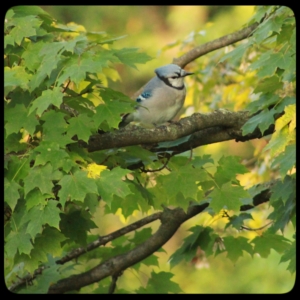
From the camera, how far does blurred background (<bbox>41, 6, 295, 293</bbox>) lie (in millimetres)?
3686

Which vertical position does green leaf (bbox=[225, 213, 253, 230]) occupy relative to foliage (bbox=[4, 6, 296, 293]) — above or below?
below

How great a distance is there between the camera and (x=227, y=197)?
2373 millimetres

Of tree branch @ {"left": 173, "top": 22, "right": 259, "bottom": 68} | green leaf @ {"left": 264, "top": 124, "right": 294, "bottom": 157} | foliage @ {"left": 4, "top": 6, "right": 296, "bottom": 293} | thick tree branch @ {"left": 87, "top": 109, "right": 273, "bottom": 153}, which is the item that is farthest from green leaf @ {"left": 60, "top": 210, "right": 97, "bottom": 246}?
tree branch @ {"left": 173, "top": 22, "right": 259, "bottom": 68}

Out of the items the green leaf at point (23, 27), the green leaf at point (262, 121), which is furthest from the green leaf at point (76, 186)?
the green leaf at point (262, 121)

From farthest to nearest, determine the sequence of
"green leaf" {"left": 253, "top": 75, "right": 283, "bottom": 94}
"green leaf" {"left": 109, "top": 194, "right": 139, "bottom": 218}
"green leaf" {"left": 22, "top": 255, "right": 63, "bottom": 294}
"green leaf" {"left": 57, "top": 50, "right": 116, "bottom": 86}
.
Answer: "green leaf" {"left": 22, "top": 255, "right": 63, "bottom": 294}, "green leaf" {"left": 109, "top": 194, "right": 139, "bottom": 218}, "green leaf" {"left": 253, "top": 75, "right": 283, "bottom": 94}, "green leaf" {"left": 57, "top": 50, "right": 116, "bottom": 86}

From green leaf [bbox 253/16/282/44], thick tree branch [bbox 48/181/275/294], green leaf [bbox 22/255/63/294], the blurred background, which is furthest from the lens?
the blurred background

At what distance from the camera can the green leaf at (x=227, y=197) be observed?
2.34 meters

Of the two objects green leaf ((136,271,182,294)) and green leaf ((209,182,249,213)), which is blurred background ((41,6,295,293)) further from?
green leaf ((209,182,249,213))

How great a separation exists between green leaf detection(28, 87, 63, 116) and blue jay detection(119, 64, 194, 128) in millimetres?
1258

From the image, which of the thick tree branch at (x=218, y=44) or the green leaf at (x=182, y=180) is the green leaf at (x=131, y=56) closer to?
the green leaf at (x=182, y=180)

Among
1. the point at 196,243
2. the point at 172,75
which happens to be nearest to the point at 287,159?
the point at 196,243

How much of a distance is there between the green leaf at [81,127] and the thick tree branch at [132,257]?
92cm

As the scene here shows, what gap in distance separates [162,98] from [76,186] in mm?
1394
